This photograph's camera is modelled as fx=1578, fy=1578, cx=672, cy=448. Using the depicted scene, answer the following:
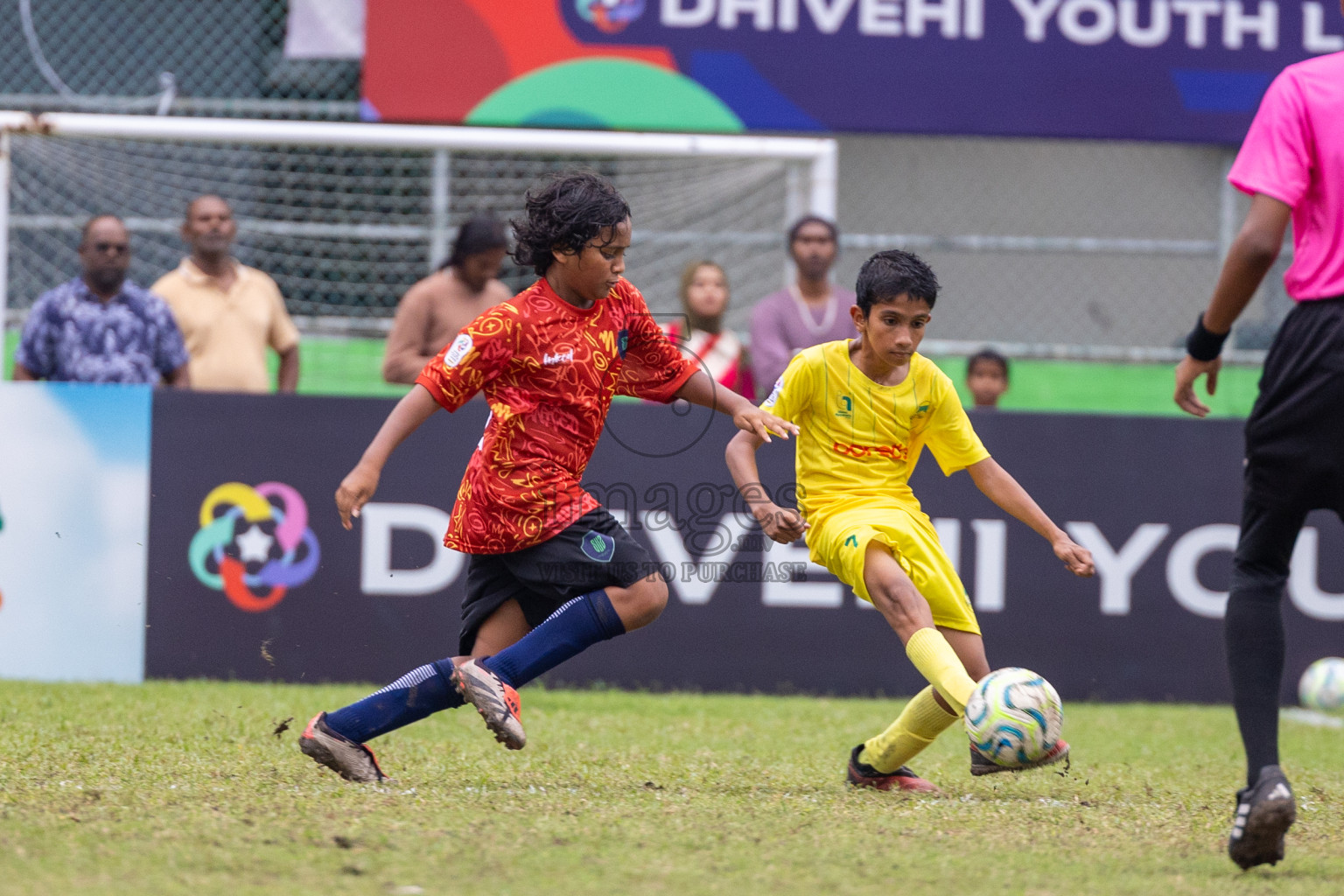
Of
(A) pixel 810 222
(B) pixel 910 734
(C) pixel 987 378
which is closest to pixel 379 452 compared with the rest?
(B) pixel 910 734

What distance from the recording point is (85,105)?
9844 millimetres

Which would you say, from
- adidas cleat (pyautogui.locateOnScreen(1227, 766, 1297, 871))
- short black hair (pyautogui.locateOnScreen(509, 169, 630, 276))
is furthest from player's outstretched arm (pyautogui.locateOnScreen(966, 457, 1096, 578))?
short black hair (pyautogui.locateOnScreen(509, 169, 630, 276))

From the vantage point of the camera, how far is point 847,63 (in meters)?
9.52

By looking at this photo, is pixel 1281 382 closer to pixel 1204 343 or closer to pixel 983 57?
pixel 1204 343

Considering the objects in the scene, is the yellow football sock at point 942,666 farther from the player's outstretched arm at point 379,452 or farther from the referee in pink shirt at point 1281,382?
the player's outstretched arm at point 379,452

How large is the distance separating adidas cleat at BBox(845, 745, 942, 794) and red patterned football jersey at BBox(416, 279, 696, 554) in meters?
1.22

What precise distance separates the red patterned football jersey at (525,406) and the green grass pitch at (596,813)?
783 millimetres

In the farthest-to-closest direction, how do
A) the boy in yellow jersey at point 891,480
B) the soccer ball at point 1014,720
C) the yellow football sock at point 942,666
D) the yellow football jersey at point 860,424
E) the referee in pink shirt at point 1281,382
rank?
the yellow football jersey at point 860,424 < the boy in yellow jersey at point 891,480 < the yellow football sock at point 942,666 < the soccer ball at point 1014,720 < the referee in pink shirt at point 1281,382

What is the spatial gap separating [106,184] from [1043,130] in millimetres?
5744

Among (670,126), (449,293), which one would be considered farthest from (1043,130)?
(449,293)

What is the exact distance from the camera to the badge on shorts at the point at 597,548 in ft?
14.9

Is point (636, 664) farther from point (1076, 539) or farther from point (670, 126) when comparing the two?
point (670, 126)

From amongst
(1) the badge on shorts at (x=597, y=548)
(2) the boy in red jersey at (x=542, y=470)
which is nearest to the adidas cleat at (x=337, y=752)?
(2) the boy in red jersey at (x=542, y=470)

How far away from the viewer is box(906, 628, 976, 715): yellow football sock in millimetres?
4449
